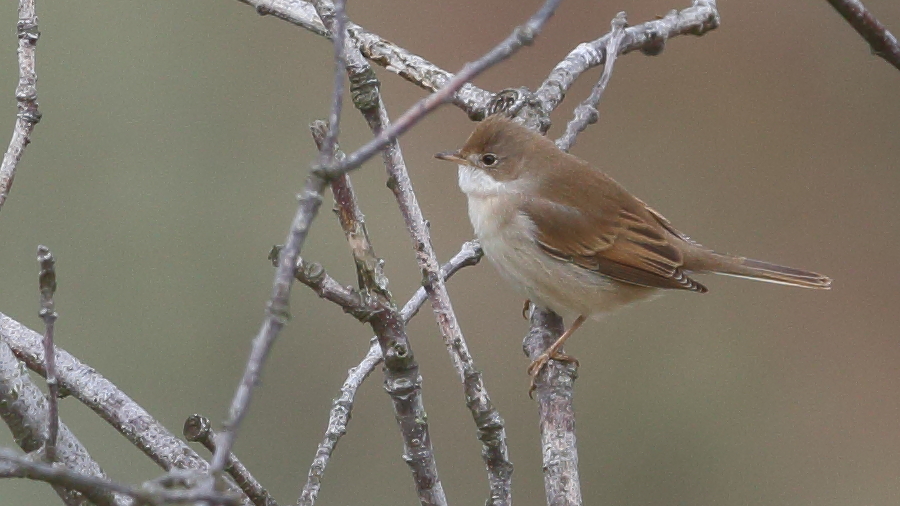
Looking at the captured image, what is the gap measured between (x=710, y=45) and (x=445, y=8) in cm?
196

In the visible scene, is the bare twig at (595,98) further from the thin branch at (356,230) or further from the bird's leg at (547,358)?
the thin branch at (356,230)

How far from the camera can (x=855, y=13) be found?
2.42 metres

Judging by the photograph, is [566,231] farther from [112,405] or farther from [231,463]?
[231,463]

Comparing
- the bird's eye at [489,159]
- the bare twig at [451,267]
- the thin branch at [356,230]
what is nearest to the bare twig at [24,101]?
the thin branch at [356,230]

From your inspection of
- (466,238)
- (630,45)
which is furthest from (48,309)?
(466,238)

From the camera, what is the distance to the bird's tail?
404 centimetres

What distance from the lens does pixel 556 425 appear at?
282 centimetres

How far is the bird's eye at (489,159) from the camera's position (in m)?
3.98

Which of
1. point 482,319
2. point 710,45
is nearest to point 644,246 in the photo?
point 482,319

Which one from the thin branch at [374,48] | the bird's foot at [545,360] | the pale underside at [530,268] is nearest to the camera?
the bird's foot at [545,360]

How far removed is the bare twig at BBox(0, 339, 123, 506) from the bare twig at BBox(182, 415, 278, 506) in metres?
0.20

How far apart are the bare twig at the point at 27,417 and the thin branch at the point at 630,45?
2452 millimetres

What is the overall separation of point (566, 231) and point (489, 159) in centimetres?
44

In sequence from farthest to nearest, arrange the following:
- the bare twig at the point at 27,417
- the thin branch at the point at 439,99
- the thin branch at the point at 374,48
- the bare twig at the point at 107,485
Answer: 1. the thin branch at the point at 374,48
2. the bare twig at the point at 27,417
3. the thin branch at the point at 439,99
4. the bare twig at the point at 107,485
